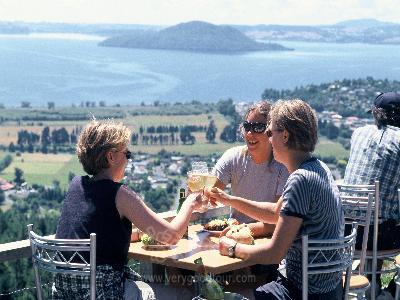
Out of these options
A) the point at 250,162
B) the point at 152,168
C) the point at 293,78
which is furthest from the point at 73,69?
the point at 250,162

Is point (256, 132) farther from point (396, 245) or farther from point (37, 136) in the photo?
point (37, 136)

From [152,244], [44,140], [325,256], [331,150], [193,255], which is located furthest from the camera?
[44,140]

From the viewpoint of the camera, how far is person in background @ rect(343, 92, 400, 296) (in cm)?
473

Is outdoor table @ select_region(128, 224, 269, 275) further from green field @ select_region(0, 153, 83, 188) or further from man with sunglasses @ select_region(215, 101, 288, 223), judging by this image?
green field @ select_region(0, 153, 83, 188)

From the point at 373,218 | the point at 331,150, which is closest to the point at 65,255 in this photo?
the point at 373,218

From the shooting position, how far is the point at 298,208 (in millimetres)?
3043

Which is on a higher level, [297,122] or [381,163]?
Result: [297,122]

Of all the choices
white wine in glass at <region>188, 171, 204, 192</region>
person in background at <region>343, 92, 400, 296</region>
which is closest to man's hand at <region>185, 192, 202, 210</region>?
white wine in glass at <region>188, 171, 204, 192</region>

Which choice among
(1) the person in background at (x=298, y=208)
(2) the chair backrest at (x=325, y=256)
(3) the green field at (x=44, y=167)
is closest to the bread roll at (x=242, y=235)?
(1) the person in background at (x=298, y=208)

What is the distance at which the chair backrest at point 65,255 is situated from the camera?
2.96 meters

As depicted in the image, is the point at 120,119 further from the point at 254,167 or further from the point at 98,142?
the point at 98,142

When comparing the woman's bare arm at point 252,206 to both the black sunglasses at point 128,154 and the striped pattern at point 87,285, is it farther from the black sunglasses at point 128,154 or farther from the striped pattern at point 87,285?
the striped pattern at point 87,285

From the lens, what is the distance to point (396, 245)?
15.5 feet

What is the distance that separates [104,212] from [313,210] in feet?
3.17
